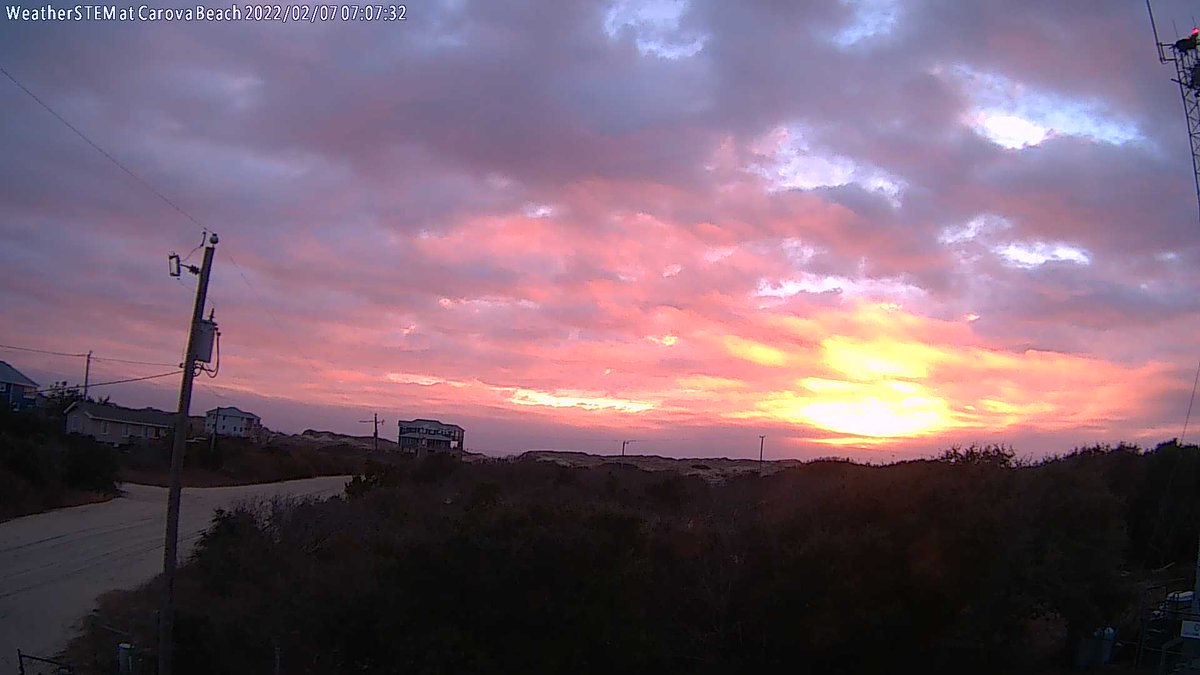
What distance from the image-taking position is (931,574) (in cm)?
1817

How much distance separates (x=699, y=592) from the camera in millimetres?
18922

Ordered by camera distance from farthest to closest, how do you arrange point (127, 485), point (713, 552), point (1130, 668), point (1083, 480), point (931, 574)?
point (127, 485) < point (1083, 480) < point (1130, 668) < point (713, 552) < point (931, 574)

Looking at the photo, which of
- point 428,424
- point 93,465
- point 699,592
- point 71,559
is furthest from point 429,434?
point 699,592

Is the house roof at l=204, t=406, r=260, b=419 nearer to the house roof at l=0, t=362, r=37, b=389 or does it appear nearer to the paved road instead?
the house roof at l=0, t=362, r=37, b=389

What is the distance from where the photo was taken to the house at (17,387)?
82375 millimetres

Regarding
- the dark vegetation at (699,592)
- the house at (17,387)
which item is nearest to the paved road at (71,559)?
the dark vegetation at (699,592)

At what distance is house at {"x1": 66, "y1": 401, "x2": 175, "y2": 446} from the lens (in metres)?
79.1

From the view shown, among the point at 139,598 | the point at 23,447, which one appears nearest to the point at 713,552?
the point at 139,598

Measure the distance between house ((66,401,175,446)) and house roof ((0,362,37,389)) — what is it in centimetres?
813

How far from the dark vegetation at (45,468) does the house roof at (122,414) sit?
21.6 m

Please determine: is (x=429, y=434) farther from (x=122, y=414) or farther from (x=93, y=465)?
(x=93, y=465)

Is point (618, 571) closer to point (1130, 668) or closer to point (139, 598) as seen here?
point (1130, 668)

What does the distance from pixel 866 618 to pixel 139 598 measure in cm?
1941

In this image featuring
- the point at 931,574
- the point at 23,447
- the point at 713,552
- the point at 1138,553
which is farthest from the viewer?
the point at 23,447
